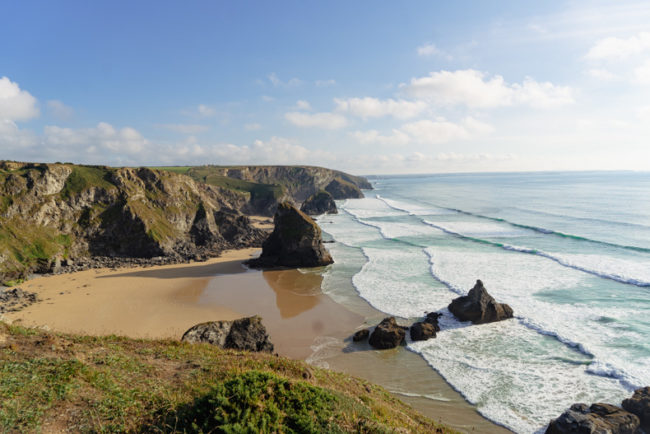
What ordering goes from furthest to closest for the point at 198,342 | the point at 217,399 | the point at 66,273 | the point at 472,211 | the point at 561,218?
the point at 472,211 < the point at 561,218 < the point at 66,273 < the point at 198,342 < the point at 217,399

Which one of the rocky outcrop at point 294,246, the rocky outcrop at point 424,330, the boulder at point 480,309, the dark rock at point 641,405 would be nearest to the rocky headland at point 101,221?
the rocky outcrop at point 294,246

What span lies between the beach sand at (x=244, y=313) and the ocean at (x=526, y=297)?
1.75m

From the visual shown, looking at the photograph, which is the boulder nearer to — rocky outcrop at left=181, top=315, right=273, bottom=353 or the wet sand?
rocky outcrop at left=181, top=315, right=273, bottom=353

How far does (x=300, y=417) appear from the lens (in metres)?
8.41

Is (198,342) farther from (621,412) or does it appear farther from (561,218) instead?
(561,218)

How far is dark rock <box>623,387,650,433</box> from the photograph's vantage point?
47.9 feet

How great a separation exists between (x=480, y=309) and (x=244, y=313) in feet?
64.4

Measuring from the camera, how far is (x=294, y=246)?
44.5m

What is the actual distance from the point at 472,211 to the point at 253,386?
94527mm

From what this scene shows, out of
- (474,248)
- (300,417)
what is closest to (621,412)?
(300,417)

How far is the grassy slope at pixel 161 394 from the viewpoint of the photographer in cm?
809

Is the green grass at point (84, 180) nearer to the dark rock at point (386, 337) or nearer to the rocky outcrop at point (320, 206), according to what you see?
the dark rock at point (386, 337)

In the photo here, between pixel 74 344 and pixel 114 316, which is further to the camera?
pixel 114 316

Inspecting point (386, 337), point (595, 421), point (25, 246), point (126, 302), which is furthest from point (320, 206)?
point (595, 421)
